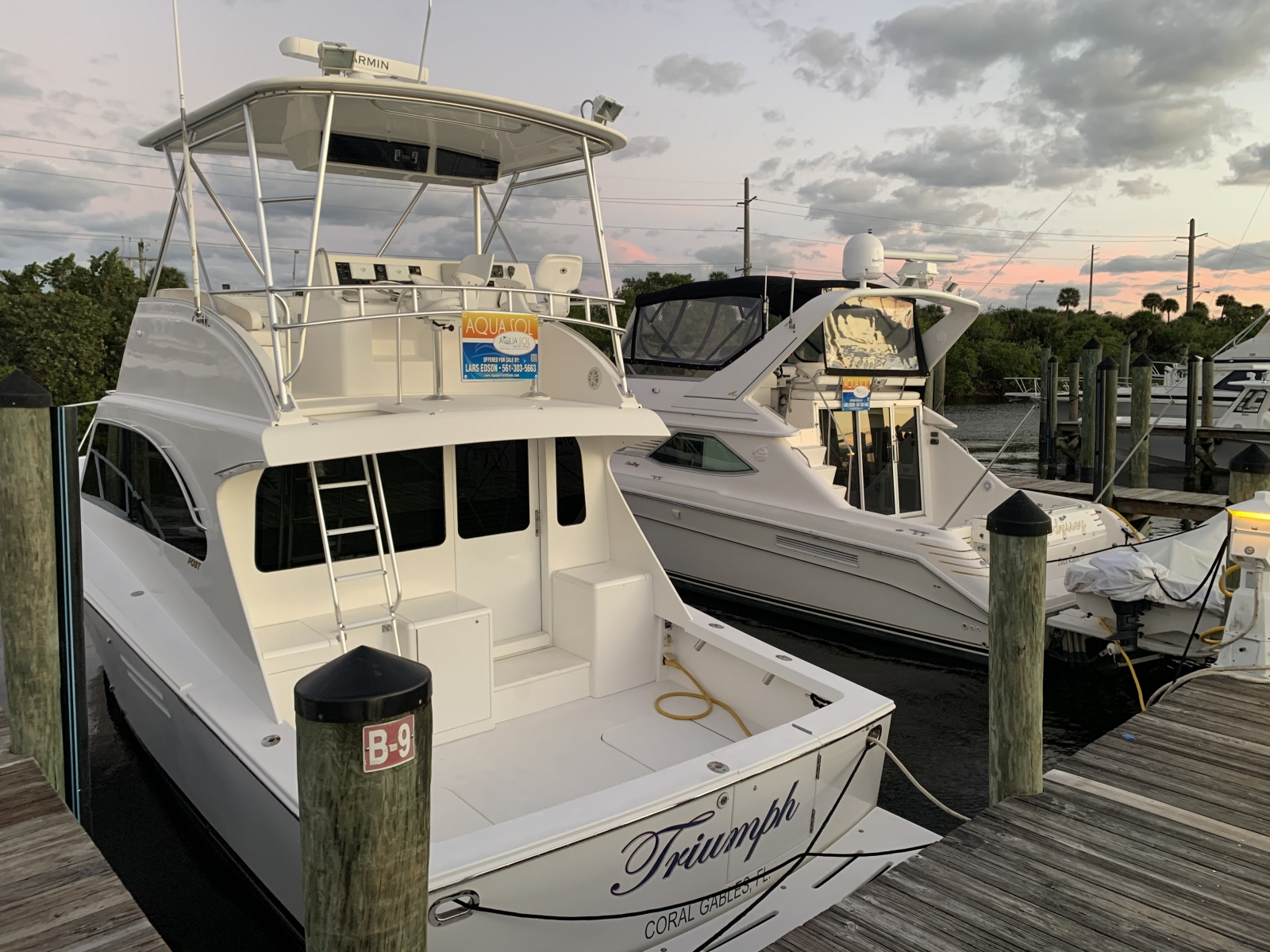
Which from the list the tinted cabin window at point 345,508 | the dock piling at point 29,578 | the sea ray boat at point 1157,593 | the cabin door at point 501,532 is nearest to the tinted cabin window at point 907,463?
the sea ray boat at point 1157,593

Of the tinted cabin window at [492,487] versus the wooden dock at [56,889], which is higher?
the tinted cabin window at [492,487]

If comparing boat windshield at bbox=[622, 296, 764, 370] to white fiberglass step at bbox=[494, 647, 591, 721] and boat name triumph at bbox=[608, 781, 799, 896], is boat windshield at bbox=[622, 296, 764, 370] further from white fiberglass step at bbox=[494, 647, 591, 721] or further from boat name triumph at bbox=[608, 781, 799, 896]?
boat name triumph at bbox=[608, 781, 799, 896]

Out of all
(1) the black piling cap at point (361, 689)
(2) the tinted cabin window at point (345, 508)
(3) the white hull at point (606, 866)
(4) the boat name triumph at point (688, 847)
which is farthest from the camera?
(2) the tinted cabin window at point (345, 508)

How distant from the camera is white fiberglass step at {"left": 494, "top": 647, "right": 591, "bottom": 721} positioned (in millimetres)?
4512

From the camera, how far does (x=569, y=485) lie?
5.25 meters

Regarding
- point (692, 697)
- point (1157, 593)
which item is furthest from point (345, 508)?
point (1157, 593)

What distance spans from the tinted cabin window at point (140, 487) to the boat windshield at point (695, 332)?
5.66 metres

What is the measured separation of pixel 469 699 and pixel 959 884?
234cm

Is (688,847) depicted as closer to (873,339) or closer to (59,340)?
(873,339)

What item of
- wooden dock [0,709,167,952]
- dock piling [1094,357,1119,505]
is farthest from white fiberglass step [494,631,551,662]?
dock piling [1094,357,1119,505]

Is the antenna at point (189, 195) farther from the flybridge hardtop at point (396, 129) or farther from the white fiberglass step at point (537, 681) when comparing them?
the white fiberglass step at point (537, 681)

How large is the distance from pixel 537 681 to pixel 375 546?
110 cm

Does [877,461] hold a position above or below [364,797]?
above

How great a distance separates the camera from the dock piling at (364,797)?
1.95m
